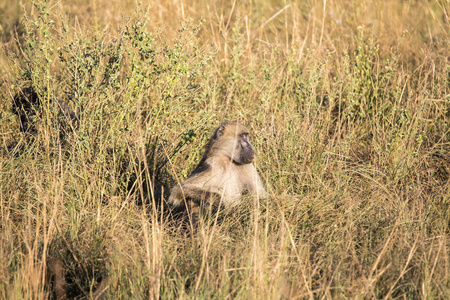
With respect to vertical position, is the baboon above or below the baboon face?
below

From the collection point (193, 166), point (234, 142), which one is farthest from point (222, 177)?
point (193, 166)

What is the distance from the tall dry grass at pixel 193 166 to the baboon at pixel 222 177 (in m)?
0.16

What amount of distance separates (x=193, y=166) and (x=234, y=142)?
722 millimetres

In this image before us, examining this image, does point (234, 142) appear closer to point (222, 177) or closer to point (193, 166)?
point (222, 177)

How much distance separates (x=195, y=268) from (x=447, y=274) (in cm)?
119

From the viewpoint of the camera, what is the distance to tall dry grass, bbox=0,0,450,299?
104 inches

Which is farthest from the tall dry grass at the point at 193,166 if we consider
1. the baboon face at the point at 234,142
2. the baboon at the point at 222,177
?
the baboon face at the point at 234,142

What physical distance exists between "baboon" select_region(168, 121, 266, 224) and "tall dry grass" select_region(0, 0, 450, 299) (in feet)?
0.53

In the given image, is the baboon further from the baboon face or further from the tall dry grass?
the tall dry grass

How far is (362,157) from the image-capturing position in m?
4.40

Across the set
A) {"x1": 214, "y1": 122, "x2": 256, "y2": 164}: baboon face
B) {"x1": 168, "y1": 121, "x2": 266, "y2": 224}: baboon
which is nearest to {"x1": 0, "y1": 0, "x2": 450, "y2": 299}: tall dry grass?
{"x1": 168, "y1": 121, "x2": 266, "y2": 224}: baboon

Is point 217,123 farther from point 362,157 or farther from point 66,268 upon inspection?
point 66,268

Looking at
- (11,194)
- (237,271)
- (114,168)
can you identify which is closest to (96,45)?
(114,168)

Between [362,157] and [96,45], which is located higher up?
[96,45]
